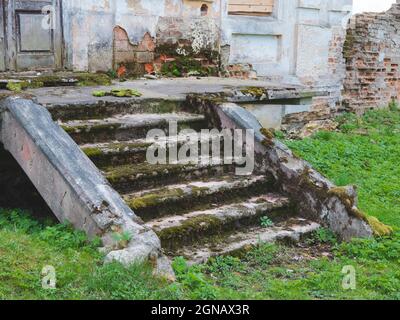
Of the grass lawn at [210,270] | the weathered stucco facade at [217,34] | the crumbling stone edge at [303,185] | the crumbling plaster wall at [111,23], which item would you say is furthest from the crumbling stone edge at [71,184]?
the weathered stucco facade at [217,34]

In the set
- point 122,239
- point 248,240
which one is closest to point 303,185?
point 248,240

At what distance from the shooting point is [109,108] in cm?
584

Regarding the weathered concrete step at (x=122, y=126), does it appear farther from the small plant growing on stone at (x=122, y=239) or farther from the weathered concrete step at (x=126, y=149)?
the small plant growing on stone at (x=122, y=239)

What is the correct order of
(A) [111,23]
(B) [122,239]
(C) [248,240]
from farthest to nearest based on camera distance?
(A) [111,23] < (C) [248,240] < (B) [122,239]

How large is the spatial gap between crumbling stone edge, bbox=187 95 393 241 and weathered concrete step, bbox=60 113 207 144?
28 centimetres

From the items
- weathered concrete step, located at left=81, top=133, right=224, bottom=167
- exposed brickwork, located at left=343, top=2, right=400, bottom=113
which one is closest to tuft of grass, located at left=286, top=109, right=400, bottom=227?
exposed brickwork, located at left=343, top=2, right=400, bottom=113

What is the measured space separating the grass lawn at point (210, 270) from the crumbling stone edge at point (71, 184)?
12cm

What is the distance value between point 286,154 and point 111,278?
2791 mm

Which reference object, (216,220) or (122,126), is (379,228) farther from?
(122,126)

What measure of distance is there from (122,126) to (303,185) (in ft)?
5.97

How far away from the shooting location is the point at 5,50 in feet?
23.7

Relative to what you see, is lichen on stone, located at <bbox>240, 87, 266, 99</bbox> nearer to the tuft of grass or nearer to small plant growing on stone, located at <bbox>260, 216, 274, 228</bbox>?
the tuft of grass

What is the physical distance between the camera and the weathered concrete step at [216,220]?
4664 millimetres
